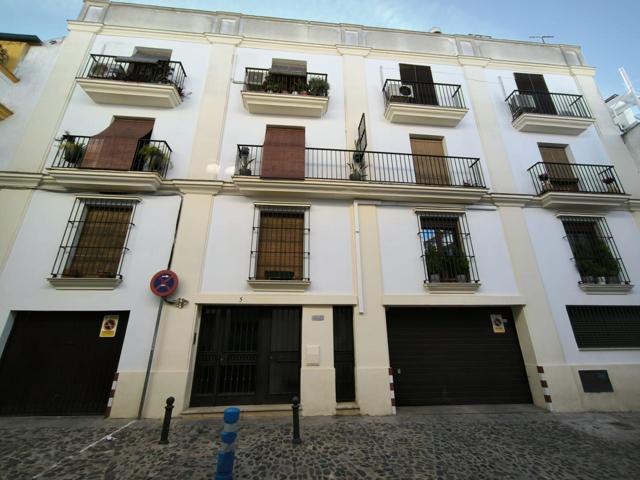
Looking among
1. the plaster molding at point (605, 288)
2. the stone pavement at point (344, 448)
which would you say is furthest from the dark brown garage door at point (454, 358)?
the plaster molding at point (605, 288)

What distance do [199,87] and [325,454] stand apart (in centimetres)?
1031

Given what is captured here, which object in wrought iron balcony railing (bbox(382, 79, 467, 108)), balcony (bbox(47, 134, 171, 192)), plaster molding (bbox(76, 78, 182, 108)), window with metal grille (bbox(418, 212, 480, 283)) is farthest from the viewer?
wrought iron balcony railing (bbox(382, 79, 467, 108))

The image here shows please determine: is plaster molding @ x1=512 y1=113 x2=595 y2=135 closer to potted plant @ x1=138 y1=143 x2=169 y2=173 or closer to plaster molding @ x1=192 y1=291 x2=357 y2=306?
plaster molding @ x1=192 y1=291 x2=357 y2=306

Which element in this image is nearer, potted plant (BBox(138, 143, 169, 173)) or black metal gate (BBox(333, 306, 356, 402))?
black metal gate (BBox(333, 306, 356, 402))

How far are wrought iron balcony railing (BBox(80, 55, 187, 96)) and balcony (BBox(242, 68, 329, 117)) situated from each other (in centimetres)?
224

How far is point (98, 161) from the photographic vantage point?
6805 mm

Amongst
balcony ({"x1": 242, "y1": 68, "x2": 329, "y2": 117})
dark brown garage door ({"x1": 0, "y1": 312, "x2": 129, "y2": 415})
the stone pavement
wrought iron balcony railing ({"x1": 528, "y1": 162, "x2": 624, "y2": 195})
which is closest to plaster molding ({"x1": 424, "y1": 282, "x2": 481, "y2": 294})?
the stone pavement

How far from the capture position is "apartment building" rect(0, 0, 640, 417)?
19.4 ft

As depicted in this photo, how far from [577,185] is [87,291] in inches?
569

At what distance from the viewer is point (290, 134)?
27.0 ft

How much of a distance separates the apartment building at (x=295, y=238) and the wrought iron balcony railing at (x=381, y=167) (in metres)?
0.07

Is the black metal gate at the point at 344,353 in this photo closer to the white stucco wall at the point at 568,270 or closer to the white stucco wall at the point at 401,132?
the white stucco wall at the point at 401,132

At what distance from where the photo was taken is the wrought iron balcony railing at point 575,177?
8.15 m

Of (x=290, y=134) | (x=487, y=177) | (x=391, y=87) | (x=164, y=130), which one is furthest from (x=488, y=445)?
(x=164, y=130)
